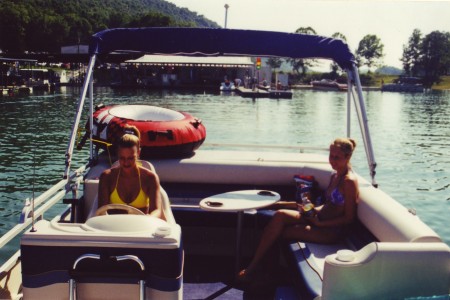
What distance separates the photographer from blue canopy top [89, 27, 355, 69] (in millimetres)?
4891

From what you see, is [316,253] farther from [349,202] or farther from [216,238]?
[216,238]

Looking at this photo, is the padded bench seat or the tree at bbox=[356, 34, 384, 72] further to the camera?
the tree at bbox=[356, 34, 384, 72]

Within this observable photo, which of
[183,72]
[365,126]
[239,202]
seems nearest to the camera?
[239,202]

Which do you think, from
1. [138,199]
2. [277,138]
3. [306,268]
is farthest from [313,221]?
[277,138]

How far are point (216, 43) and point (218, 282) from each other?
2361mm

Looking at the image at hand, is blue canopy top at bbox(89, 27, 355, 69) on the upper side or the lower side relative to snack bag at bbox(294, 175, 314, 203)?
upper

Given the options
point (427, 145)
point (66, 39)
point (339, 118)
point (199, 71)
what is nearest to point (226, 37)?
point (427, 145)

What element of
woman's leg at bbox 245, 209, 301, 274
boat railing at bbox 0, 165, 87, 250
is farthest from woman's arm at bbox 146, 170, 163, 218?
woman's leg at bbox 245, 209, 301, 274

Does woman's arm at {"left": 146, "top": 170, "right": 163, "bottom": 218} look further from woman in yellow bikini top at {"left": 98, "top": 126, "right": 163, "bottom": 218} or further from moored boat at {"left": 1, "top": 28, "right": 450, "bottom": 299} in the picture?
moored boat at {"left": 1, "top": 28, "right": 450, "bottom": 299}

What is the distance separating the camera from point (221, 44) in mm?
4938

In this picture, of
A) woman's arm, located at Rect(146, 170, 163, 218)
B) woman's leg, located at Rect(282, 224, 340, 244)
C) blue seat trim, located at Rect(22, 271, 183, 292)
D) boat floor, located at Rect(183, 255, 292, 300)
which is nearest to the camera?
blue seat trim, located at Rect(22, 271, 183, 292)

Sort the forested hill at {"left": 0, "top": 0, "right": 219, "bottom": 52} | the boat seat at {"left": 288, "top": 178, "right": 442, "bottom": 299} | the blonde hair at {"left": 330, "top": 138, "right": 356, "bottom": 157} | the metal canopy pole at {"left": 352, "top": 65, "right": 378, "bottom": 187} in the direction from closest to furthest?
the boat seat at {"left": 288, "top": 178, "right": 442, "bottom": 299}, the blonde hair at {"left": 330, "top": 138, "right": 356, "bottom": 157}, the metal canopy pole at {"left": 352, "top": 65, "right": 378, "bottom": 187}, the forested hill at {"left": 0, "top": 0, "right": 219, "bottom": 52}

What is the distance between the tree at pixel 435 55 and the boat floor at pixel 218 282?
88019 millimetres

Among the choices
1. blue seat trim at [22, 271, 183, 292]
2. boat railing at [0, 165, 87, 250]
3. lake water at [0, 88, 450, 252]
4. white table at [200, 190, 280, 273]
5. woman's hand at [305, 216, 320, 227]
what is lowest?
lake water at [0, 88, 450, 252]
